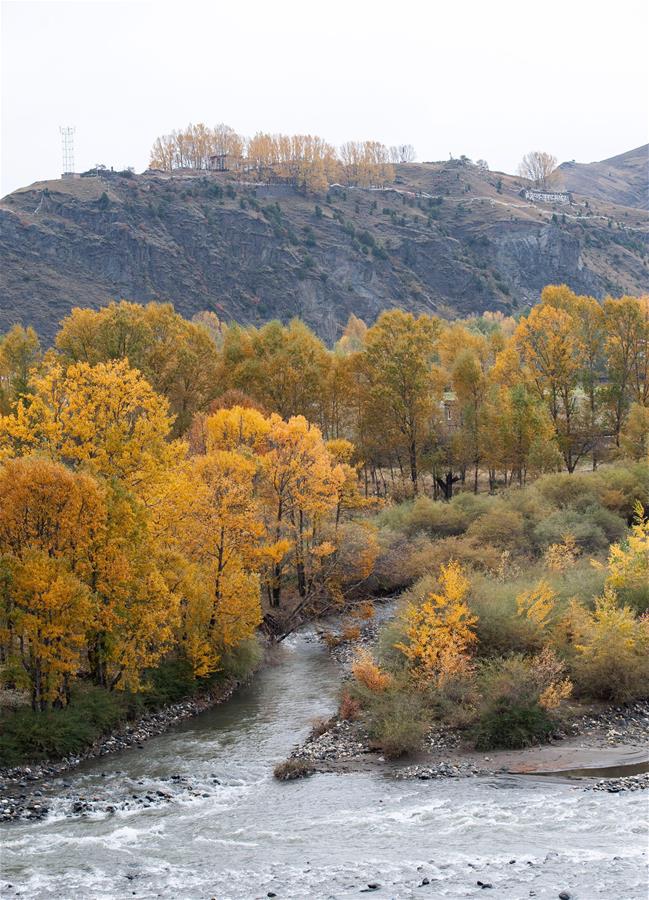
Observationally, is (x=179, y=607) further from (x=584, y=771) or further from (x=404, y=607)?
(x=584, y=771)

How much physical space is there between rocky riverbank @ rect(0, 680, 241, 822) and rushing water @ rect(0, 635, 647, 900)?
1.87 ft

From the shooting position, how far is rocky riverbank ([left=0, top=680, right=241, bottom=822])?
22.5 m

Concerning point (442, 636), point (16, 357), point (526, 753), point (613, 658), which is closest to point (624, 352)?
point (613, 658)

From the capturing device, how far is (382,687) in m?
29.2

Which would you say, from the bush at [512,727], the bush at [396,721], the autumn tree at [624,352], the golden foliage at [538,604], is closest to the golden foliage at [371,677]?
the bush at [396,721]

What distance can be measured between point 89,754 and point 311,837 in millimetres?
8806

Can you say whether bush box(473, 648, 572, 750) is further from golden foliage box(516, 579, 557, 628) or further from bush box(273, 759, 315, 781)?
bush box(273, 759, 315, 781)

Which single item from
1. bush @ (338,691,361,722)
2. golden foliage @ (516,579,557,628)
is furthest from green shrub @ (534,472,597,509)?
bush @ (338,691,361,722)

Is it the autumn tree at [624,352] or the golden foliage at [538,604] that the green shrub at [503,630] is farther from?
the autumn tree at [624,352]

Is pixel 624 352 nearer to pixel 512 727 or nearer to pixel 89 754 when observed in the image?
pixel 512 727

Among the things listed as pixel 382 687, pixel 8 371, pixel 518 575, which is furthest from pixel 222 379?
pixel 382 687

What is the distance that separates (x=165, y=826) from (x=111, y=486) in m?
11.4

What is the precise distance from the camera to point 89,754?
26406mm

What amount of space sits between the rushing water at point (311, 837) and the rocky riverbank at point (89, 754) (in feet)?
1.87
